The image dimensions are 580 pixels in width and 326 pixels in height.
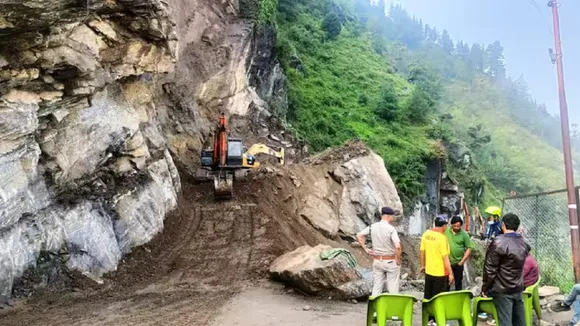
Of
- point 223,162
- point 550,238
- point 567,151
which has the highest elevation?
point 223,162

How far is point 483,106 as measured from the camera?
360 ft

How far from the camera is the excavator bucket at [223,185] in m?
18.9

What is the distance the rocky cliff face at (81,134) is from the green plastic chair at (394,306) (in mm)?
6989

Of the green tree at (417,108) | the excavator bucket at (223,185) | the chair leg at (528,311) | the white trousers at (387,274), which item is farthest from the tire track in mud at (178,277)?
the green tree at (417,108)

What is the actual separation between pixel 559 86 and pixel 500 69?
133 metres

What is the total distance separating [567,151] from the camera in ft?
29.3

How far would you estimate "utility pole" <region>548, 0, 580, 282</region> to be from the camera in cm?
824

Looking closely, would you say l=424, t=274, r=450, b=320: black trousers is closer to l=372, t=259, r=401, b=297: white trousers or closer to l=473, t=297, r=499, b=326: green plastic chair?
l=372, t=259, r=401, b=297: white trousers

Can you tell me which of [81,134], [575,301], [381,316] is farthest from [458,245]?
[81,134]

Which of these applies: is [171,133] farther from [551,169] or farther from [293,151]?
[551,169]

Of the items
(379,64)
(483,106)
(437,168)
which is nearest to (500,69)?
(483,106)

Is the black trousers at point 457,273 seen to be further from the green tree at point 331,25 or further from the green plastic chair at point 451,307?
the green tree at point 331,25

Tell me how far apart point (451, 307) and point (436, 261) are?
1.40 m

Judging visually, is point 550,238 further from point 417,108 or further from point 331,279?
point 417,108
